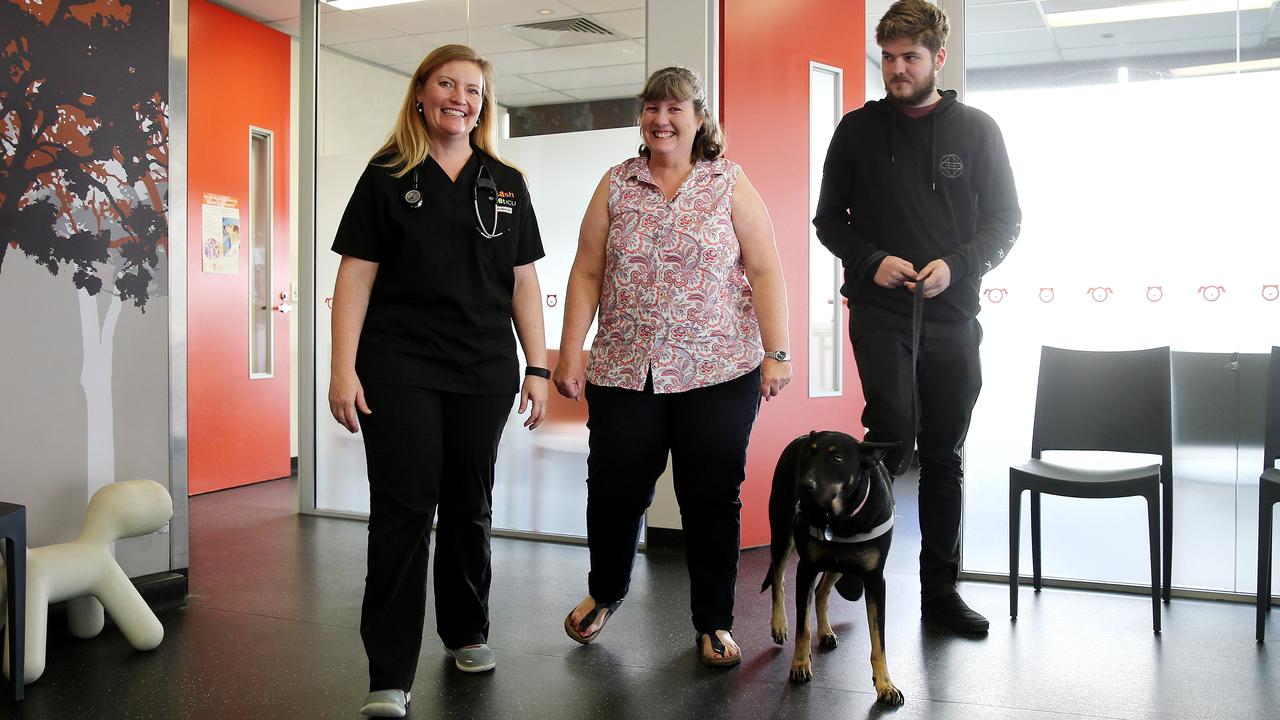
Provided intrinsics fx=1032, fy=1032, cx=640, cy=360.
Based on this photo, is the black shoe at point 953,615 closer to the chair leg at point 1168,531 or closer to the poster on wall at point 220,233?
the chair leg at point 1168,531

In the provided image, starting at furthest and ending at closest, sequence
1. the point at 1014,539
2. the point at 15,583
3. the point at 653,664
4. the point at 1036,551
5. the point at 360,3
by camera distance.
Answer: the point at 360,3
the point at 1036,551
the point at 1014,539
the point at 653,664
the point at 15,583

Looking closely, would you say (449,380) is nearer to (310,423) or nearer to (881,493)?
(881,493)

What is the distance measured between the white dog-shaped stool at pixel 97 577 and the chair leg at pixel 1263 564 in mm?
3125

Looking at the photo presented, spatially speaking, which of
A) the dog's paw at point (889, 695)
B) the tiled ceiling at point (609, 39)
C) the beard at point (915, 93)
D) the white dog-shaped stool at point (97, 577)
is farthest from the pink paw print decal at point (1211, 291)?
the white dog-shaped stool at point (97, 577)

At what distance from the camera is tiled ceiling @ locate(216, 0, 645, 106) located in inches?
171

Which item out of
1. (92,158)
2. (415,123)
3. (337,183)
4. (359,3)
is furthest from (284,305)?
(415,123)

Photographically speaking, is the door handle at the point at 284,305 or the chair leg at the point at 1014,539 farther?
the door handle at the point at 284,305

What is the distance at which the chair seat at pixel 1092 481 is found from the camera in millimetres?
3082

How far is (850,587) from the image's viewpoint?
289 centimetres

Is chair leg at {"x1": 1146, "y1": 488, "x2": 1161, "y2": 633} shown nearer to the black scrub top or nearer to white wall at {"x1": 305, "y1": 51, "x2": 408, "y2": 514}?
the black scrub top

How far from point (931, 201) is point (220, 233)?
14.3 feet

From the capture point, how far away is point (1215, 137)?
3514 mm

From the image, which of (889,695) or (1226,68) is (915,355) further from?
(1226,68)

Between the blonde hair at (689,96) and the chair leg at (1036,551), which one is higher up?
the blonde hair at (689,96)
